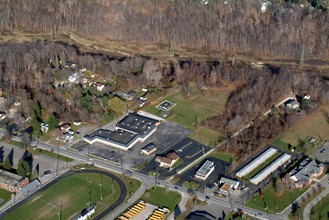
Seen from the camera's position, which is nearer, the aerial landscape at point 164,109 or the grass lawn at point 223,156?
the aerial landscape at point 164,109

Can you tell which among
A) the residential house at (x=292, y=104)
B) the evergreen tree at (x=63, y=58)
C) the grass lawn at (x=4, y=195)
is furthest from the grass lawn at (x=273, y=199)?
the evergreen tree at (x=63, y=58)

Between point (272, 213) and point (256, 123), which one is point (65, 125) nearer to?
point (256, 123)

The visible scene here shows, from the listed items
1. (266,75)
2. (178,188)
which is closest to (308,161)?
(178,188)

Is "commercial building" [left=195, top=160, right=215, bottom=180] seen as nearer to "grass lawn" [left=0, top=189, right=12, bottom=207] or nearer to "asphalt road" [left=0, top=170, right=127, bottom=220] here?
"asphalt road" [left=0, top=170, right=127, bottom=220]

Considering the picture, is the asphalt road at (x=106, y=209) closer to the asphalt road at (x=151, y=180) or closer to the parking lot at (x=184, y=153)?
the asphalt road at (x=151, y=180)

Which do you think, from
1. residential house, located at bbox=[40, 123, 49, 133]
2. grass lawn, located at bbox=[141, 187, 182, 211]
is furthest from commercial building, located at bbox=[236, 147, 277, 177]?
residential house, located at bbox=[40, 123, 49, 133]

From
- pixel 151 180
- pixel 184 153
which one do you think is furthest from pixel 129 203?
pixel 184 153
